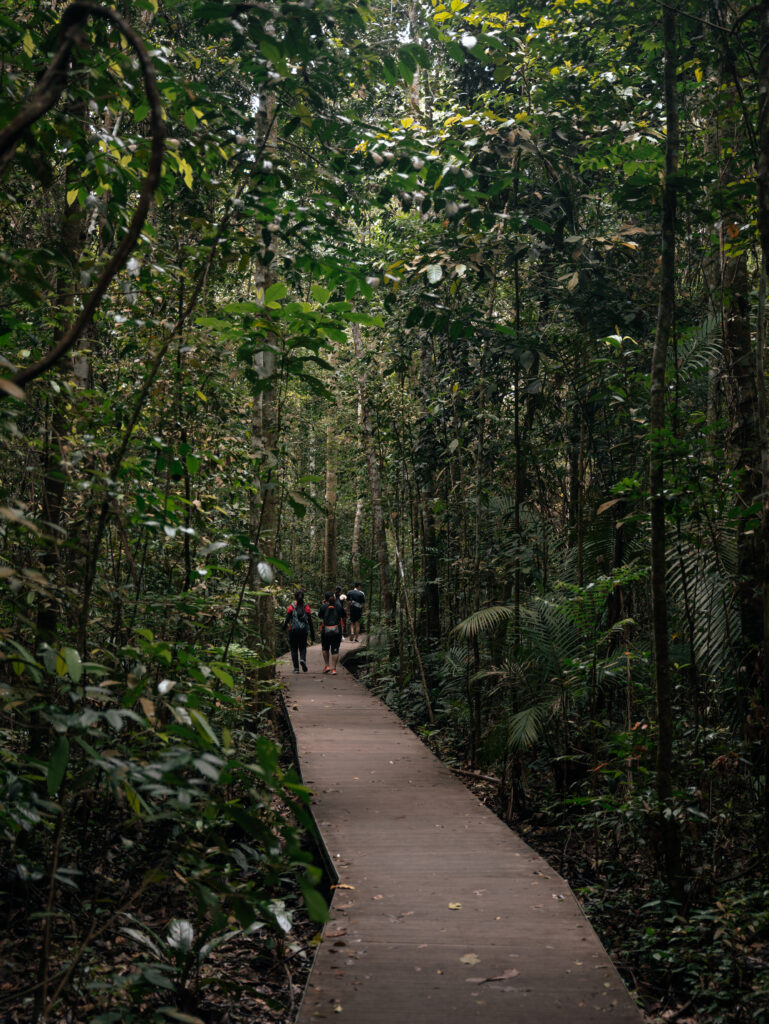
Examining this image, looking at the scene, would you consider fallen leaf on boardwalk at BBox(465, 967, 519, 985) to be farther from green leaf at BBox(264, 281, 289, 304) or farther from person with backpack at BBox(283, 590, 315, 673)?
person with backpack at BBox(283, 590, 315, 673)

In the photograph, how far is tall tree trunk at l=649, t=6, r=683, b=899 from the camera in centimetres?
436

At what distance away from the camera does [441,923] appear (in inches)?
169

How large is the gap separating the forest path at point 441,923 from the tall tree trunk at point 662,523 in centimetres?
69

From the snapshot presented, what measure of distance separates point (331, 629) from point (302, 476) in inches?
447

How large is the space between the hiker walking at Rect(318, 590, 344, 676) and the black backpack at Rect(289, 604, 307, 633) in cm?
34

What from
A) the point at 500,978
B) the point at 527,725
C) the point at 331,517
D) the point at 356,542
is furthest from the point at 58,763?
the point at 356,542

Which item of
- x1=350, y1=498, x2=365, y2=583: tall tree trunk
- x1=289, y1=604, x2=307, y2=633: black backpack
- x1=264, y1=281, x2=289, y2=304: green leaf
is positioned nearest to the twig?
x1=264, y1=281, x2=289, y2=304: green leaf

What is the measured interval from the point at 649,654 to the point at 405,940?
2.90m

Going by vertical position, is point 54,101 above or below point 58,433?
above

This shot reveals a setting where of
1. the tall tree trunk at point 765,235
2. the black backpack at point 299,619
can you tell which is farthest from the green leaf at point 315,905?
the black backpack at point 299,619

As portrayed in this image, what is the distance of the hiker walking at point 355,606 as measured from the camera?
2078 cm

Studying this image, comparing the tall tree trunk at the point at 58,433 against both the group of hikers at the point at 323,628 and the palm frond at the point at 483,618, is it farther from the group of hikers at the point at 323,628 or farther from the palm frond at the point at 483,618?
the group of hikers at the point at 323,628

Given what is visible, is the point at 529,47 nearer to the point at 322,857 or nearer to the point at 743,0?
the point at 743,0

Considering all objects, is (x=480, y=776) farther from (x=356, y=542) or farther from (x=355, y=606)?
(x=356, y=542)
